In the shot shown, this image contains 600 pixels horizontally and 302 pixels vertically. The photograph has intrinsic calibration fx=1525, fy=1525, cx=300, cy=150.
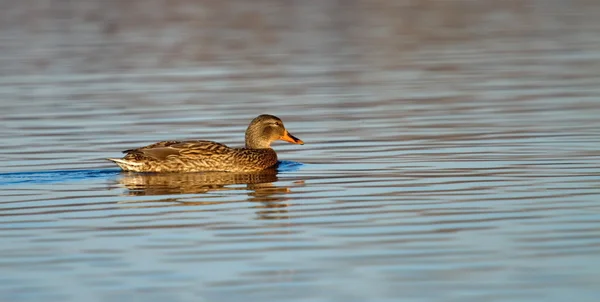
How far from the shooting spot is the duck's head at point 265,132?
52.9 feet

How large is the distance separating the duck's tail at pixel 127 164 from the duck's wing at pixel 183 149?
16 cm

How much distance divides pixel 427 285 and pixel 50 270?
243cm

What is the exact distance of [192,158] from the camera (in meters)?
15.3

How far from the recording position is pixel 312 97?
21.6 meters

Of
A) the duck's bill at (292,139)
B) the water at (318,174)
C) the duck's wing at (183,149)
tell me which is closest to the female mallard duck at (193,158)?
the duck's wing at (183,149)

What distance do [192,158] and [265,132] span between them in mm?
1255

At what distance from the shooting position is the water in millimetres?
9281

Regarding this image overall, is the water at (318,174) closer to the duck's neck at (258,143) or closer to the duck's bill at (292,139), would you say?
the duck's bill at (292,139)

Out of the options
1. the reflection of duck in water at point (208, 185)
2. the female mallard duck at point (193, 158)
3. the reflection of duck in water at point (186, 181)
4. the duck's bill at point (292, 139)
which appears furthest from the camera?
the duck's bill at point (292, 139)

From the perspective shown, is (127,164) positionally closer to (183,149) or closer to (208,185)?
(183,149)

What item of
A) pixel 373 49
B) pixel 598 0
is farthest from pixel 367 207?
pixel 598 0

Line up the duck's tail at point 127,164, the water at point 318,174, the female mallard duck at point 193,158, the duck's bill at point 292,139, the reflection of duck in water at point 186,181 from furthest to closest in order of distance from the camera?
the duck's bill at point 292,139, the female mallard duck at point 193,158, the duck's tail at point 127,164, the reflection of duck in water at point 186,181, the water at point 318,174

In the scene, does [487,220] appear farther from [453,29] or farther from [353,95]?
[453,29]

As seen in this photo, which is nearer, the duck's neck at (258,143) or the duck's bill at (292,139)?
the duck's bill at (292,139)
